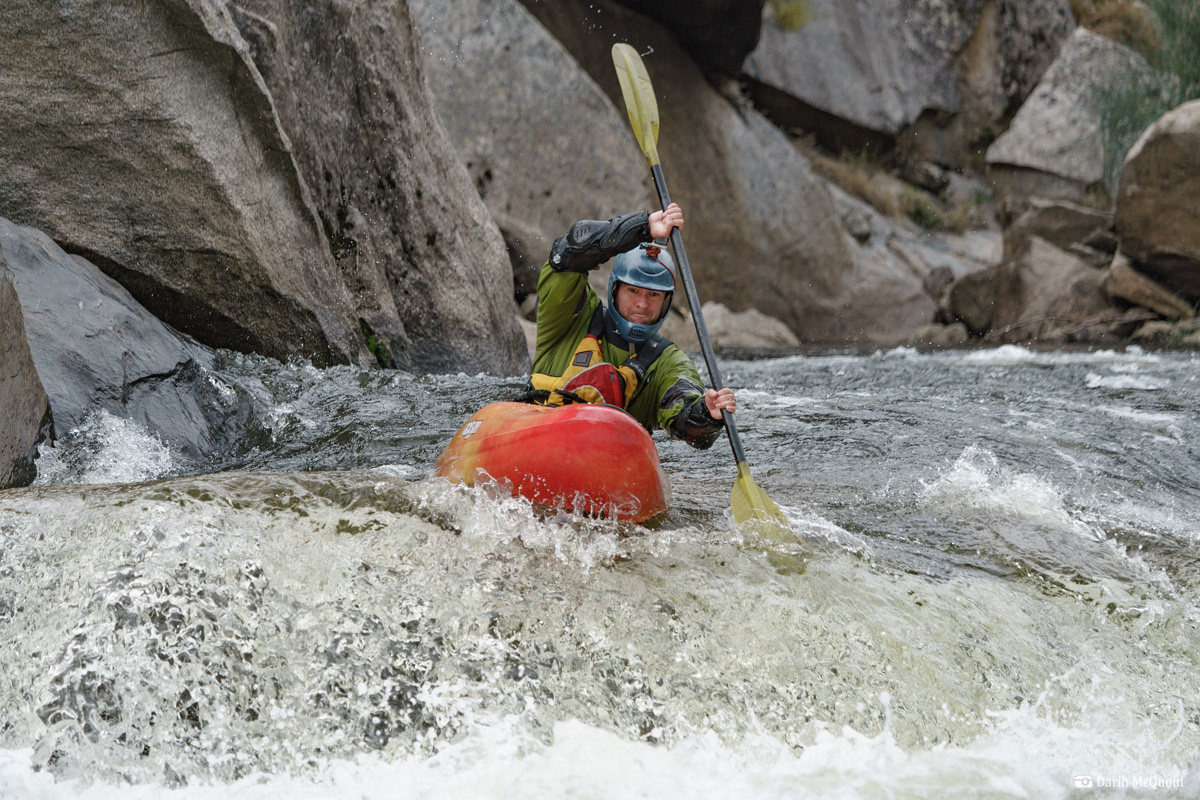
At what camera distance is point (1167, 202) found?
30.1 ft

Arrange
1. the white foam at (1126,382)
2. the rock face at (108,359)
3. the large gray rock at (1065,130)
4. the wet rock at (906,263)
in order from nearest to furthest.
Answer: the rock face at (108,359), the white foam at (1126,382), the wet rock at (906,263), the large gray rock at (1065,130)

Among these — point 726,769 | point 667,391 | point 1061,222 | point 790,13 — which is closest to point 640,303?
point 667,391

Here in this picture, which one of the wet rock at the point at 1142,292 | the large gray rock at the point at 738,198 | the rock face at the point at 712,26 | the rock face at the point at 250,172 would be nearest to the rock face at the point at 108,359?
the rock face at the point at 250,172

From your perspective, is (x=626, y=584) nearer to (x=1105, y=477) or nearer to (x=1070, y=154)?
(x=1105, y=477)

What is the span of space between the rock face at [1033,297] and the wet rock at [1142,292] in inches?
10.7

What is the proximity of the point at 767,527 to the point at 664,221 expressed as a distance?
3.37 ft

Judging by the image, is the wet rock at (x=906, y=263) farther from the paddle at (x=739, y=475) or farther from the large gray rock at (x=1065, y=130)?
the paddle at (x=739, y=475)

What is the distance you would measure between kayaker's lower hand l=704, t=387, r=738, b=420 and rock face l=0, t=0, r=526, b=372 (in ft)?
7.37

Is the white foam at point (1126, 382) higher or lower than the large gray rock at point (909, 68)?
lower

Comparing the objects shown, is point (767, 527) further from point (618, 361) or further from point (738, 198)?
point (738, 198)

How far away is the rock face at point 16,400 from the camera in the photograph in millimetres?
2580

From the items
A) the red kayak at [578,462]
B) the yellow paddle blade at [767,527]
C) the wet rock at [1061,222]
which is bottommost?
the wet rock at [1061,222]

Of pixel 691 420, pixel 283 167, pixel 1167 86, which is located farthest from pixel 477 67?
pixel 1167 86

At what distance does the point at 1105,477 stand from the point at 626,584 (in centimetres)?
237
